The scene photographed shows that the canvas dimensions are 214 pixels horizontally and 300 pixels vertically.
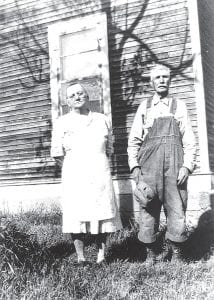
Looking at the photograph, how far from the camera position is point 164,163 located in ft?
12.3

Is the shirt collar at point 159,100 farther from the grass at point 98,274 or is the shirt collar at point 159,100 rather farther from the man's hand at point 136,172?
the grass at point 98,274

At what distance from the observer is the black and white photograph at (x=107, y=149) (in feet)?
11.9

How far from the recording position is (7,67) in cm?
844

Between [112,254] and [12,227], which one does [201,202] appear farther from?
[12,227]

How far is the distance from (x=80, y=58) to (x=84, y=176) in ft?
13.8

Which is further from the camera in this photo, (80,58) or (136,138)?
(80,58)

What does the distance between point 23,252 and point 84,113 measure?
1535 millimetres

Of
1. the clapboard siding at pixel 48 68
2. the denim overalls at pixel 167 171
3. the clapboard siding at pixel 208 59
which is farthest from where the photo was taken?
the clapboard siding at pixel 208 59

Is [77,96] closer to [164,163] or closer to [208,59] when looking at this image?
[164,163]

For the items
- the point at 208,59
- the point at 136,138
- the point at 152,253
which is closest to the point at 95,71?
the point at 208,59

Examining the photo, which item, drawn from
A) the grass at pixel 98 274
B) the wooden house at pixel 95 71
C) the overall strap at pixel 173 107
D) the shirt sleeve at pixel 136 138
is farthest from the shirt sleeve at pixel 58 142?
the wooden house at pixel 95 71

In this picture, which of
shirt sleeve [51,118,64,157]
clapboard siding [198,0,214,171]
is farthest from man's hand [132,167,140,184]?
clapboard siding [198,0,214,171]

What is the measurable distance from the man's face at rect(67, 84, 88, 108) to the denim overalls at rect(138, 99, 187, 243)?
2.53 ft

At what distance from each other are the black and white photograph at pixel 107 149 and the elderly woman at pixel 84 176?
0.01m
